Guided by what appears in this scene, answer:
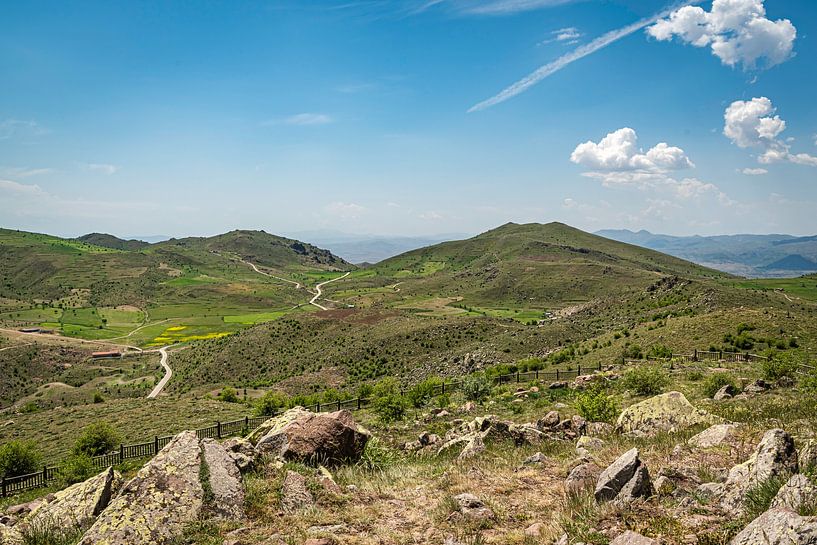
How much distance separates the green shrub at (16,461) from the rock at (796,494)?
32461 mm

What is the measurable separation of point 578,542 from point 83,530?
31.7 ft

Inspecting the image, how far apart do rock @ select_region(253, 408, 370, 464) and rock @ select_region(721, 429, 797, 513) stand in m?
9.26

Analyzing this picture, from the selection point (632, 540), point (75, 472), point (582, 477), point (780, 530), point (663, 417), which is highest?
point (780, 530)

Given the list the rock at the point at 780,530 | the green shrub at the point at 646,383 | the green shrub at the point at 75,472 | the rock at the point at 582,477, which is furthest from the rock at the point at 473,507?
the green shrub at the point at 75,472

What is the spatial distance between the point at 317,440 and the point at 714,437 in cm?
1046

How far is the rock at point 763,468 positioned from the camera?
22.8 feet

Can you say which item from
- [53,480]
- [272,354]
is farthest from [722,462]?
[272,354]

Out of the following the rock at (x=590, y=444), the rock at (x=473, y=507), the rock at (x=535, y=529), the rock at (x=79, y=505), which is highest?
the rock at (x=535, y=529)

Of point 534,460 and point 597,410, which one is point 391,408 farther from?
point 534,460

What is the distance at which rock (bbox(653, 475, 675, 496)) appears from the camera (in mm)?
7953

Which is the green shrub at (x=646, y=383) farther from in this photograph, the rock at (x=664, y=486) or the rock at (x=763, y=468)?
the rock at (x=763, y=468)

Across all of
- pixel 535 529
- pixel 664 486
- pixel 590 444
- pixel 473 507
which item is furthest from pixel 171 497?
pixel 590 444

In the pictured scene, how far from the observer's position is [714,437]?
1091 cm

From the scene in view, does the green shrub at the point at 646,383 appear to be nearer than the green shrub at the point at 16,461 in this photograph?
No
